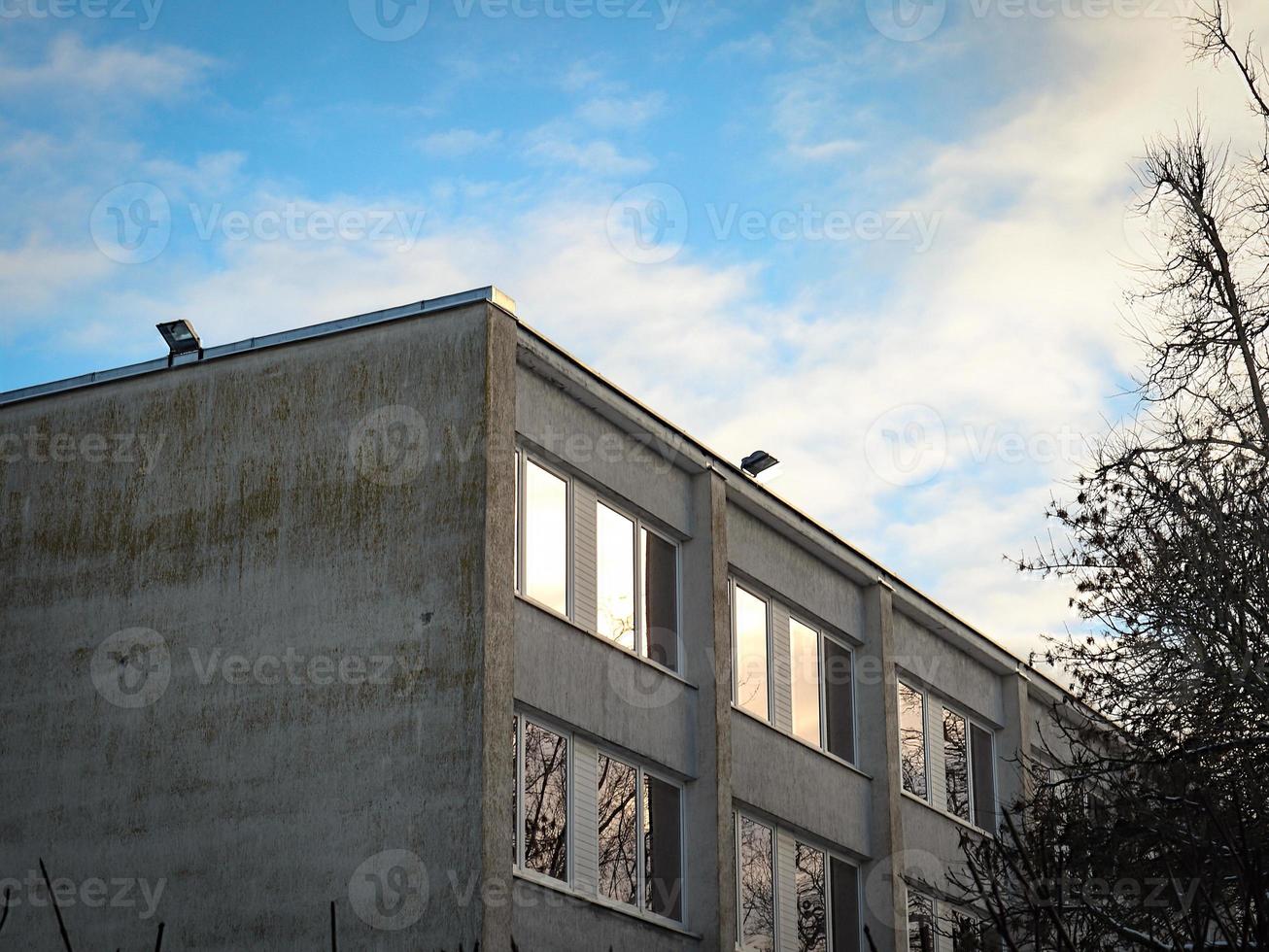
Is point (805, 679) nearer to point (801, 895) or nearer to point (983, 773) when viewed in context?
point (801, 895)

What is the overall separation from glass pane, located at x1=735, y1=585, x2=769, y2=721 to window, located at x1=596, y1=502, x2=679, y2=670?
171 cm

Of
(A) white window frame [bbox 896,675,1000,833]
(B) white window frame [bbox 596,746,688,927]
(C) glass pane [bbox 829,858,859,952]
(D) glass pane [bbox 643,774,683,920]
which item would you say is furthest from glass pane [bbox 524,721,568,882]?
(A) white window frame [bbox 896,675,1000,833]

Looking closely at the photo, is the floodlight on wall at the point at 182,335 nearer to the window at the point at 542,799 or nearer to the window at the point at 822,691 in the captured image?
the window at the point at 542,799

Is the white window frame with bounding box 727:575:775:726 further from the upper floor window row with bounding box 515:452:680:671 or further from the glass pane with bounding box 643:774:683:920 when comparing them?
the glass pane with bounding box 643:774:683:920

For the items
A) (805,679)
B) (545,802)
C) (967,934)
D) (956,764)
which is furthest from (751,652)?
(967,934)

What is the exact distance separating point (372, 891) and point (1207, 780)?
776 centimetres

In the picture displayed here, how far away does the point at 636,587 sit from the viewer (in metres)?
19.7

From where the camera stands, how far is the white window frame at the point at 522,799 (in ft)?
53.9

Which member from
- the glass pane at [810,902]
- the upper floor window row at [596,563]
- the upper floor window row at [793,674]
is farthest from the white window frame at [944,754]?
the upper floor window row at [596,563]

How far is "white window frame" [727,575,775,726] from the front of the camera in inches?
841

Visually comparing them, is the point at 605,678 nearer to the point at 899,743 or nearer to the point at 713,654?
the point at 713,654

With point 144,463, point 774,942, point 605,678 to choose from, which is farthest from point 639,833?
point 144,463

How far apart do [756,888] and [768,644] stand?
128 inches

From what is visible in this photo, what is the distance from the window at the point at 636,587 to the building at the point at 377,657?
4cm
